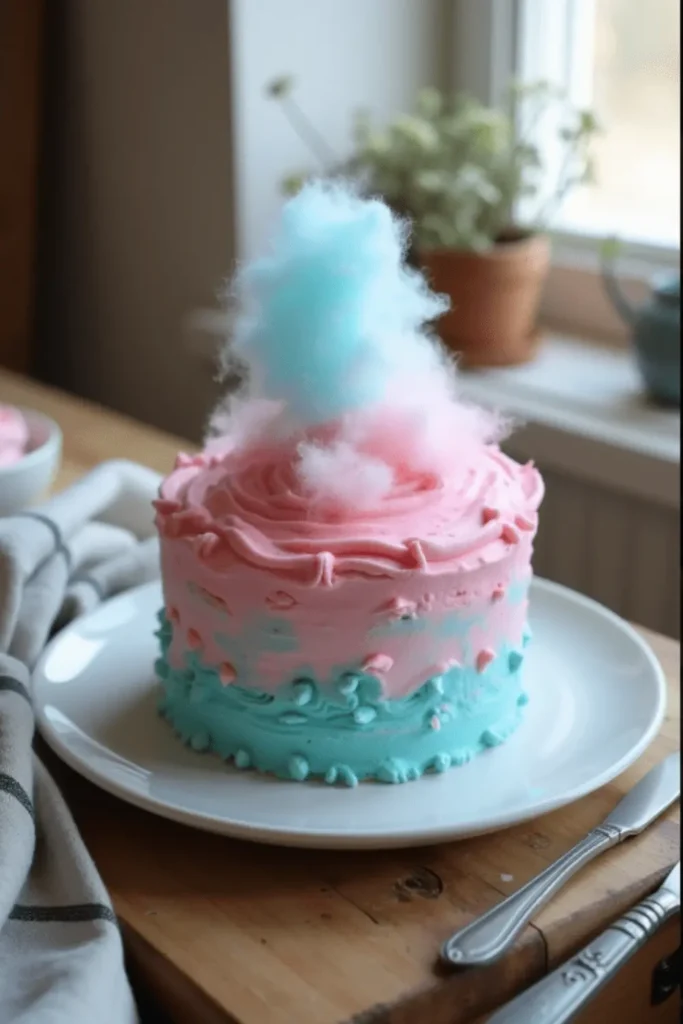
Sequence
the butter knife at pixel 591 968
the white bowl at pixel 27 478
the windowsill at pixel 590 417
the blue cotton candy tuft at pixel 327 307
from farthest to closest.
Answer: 1. the windowsill at pixel 590 417
2. the white bowl at pixel 27 478
3. the blue cotton candy tuft at pixel 327 307
4. the butter knife at pixel 591 968

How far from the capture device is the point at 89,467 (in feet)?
3.89

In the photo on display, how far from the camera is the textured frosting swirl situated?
641 millimetres

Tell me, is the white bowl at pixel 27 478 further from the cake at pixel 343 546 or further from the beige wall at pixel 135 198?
the beige wall at pixel 135 198

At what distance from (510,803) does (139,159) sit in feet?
4.03

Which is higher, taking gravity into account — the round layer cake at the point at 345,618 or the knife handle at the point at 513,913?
the round layer cake at the point at 345,618

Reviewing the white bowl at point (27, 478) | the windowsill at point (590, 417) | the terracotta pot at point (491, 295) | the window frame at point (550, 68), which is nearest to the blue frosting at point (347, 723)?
the white bowl at point (27, 478)

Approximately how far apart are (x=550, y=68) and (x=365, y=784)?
1109 mm

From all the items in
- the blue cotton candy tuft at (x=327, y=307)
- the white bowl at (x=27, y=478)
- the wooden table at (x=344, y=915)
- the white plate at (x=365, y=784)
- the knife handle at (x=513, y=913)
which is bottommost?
the wooden table at (x=344, y=915)

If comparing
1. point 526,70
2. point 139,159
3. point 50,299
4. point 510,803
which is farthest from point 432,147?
point 510,803

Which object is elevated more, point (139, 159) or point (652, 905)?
point (139, 159)

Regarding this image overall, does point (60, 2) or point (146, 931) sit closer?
point (146, 931)

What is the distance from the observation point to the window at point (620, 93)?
54.6 inches

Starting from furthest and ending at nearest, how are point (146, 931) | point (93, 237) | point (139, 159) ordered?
point (93, 237), point (139, 159), point (146, 931)

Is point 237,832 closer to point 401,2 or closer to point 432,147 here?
point 432,147
